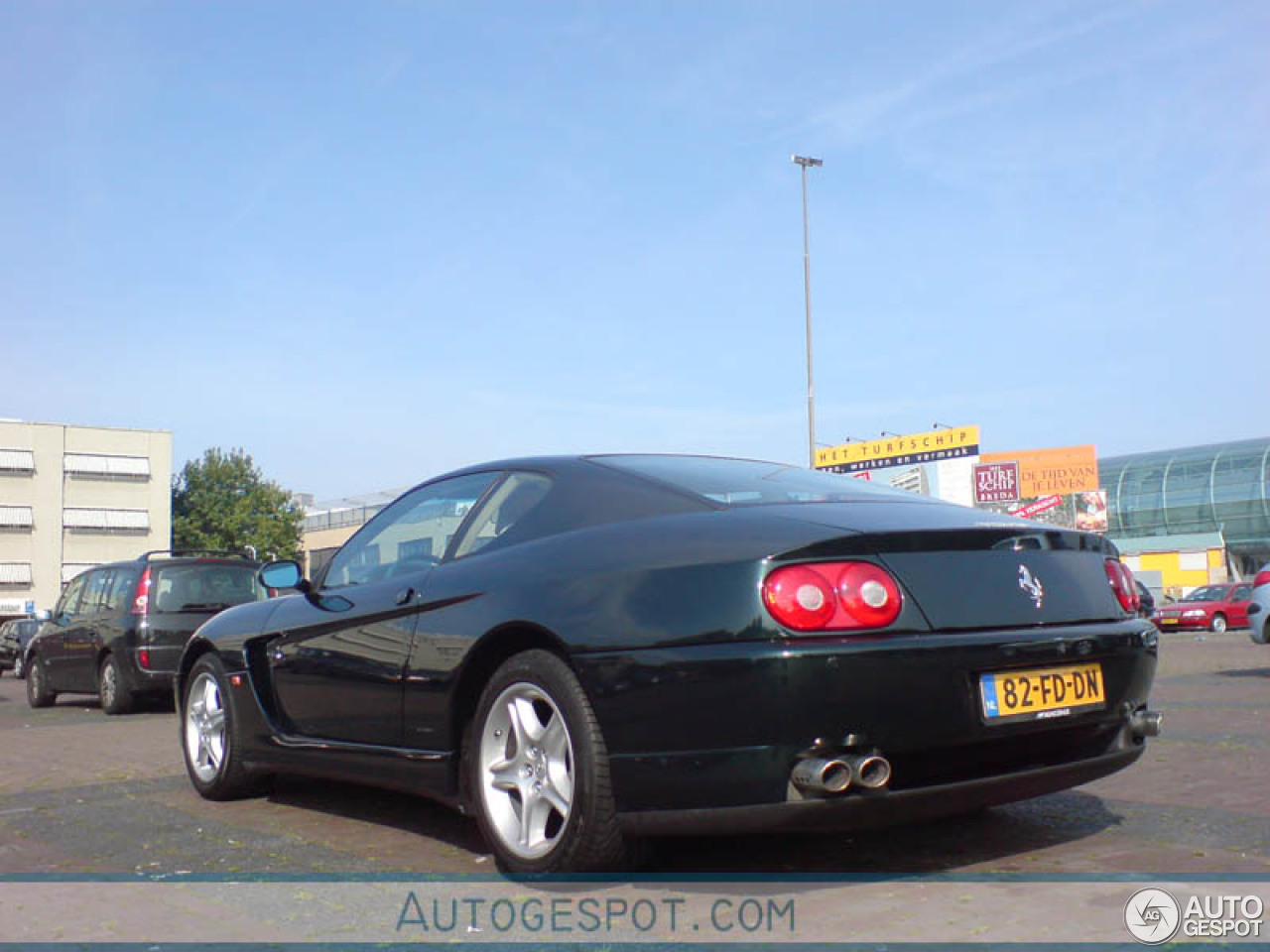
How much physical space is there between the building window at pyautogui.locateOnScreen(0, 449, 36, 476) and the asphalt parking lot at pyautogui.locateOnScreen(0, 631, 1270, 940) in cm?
6972

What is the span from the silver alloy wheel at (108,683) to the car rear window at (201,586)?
832mm

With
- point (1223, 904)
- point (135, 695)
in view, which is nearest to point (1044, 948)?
point (1223, 904)

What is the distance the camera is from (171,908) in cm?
394

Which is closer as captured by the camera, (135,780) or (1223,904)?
(1223,904)

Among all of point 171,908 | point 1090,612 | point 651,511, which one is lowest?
point 171,908

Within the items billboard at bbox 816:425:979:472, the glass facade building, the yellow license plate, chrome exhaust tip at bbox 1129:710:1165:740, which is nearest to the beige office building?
billboard at bbox 816:425:979:472

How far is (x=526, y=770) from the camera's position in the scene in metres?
4.06

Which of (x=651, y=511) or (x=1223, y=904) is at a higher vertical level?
(x=651, y=511)

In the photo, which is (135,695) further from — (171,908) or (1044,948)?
(1044,948)

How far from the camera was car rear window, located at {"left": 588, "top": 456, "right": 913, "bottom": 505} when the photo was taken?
171 inches

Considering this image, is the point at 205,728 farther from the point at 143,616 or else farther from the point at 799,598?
the point at 143,616

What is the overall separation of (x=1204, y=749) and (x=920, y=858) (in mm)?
3333

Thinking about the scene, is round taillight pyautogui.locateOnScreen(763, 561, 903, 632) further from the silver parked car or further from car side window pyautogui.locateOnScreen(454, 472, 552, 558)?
the silver parked car

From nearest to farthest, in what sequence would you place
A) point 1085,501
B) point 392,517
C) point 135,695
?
point 392,517, point 135,695, point 1085,501
